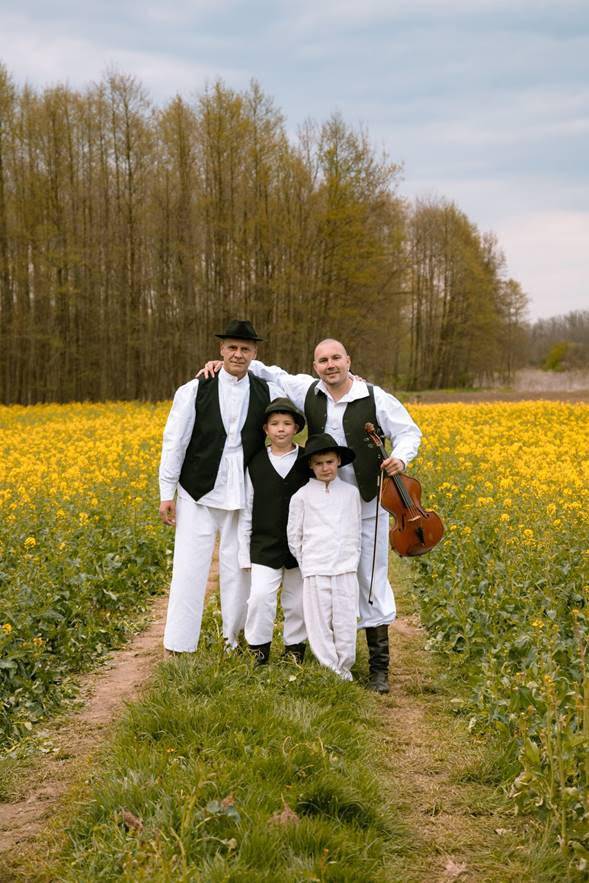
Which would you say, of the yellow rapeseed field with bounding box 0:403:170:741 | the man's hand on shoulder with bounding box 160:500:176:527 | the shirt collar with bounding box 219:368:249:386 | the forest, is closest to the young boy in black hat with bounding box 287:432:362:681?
the shirt collar with bounding box 219:368:249:386

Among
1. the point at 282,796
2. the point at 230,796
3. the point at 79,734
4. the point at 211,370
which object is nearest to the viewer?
the point at 230,796

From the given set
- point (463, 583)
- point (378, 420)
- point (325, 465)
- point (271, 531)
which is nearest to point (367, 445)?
point (378, 420)

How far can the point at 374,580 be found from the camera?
5672 millimetres

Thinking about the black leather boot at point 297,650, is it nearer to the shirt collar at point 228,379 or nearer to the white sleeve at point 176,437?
the white sleeve at point 176,437

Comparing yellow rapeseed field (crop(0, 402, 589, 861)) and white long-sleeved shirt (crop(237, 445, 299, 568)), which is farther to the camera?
white long-sleeved shirt (crop(237, 445, 299, 568))

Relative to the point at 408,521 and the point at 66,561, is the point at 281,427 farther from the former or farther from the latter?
the point at 66,561

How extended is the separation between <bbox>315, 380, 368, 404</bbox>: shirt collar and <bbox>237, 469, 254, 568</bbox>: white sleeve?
2.54 ft

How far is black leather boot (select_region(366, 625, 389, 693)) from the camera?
5.64m

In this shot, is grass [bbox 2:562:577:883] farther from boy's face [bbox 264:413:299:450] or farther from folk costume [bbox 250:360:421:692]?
boy's face [bbox 264:413:299:450]

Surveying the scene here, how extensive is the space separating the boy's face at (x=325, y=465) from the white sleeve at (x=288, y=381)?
543 mm

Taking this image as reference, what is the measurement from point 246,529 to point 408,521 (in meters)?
1.05

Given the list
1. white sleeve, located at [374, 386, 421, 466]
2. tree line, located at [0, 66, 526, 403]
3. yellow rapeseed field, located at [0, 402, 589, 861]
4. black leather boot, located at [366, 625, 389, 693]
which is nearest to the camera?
yellow rapeseed field, located at [0, 402, 589, 861]

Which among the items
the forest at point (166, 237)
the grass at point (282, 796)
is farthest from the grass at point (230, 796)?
the forest at point (166, 237)

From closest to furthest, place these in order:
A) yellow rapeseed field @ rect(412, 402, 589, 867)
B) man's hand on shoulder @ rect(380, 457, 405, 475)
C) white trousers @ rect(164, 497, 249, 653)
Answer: yellow rapeseed field @ rect(412, 402, 589, 867), man's hand on shoulder @ rect(380, 457, 405, 475), white trousers @ rect(164, 497, 249, 653)
